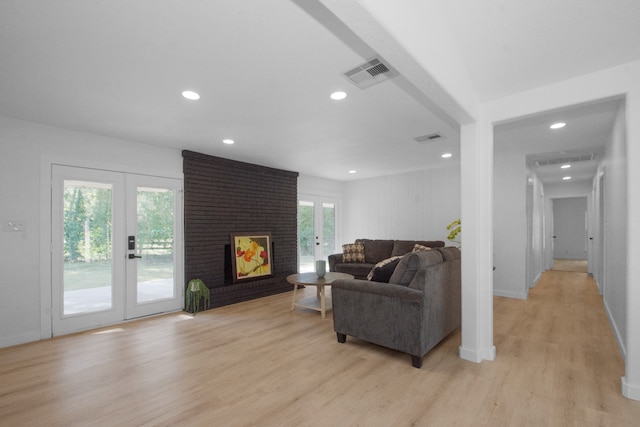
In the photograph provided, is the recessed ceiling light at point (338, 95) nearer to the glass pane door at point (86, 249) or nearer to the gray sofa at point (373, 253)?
the glass pane door at point (86, 249)

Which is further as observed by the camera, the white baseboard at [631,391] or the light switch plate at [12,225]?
the light switch plate at [12,225]

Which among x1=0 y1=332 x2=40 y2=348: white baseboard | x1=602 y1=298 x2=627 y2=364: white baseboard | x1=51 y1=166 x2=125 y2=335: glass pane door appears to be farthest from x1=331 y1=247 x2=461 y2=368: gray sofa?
x1=0 y1=332 x2=40 y2=348: white baseboard

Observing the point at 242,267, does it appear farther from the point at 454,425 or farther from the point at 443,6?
the point at 443,6

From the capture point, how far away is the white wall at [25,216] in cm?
330

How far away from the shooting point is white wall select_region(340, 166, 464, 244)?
21.0 feet

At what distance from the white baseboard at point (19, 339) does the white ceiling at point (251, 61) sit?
96.0 inches

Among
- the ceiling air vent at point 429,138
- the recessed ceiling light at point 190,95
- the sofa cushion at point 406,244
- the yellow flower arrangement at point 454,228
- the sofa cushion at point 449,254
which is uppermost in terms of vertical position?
the recessed ceiling light at point 190,95

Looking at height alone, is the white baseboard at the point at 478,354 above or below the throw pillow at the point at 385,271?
below

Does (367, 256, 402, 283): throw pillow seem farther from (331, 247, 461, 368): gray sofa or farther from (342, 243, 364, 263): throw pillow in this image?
(342, 243, 364, 263): throw pillow

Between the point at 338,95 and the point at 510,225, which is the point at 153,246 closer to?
the point at 338,95

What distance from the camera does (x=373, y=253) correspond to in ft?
21.9

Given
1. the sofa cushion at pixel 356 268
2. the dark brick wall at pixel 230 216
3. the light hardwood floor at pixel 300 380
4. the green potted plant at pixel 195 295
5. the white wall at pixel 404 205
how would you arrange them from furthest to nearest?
the white wall at pixel 404 205 < the sofa cushion at pixel 356 268 < the dark brick wall at pixel 230 216 < the green potted plant at pixel 195 295 < the light hardwood floor at pixel 300 380

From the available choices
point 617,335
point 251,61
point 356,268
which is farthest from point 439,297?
point 356,268

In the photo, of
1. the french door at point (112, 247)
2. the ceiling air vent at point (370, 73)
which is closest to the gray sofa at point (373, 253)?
the french door at point (112, 247)
